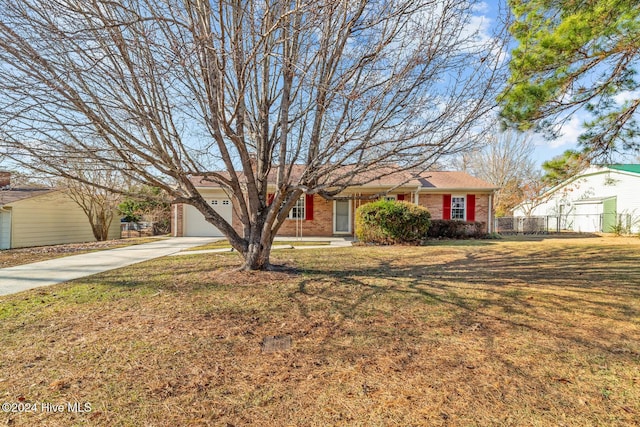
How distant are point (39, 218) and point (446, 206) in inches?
825

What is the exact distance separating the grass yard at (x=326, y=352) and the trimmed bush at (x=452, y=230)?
29.7ft

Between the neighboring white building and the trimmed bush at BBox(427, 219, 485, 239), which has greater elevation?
the neighboring white building

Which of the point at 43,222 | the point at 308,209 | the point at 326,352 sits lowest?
the point at 326,352

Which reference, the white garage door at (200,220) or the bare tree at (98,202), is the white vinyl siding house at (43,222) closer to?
the bare tree at (98,202)

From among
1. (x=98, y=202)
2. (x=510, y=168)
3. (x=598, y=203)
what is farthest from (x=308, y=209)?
(x=510, y=168)

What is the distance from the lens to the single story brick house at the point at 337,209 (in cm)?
1558

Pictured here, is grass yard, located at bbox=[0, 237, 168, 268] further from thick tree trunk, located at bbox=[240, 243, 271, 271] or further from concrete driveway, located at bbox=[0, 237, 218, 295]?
thick tree trunk, located at bbox=[240, 243, 271, 271]

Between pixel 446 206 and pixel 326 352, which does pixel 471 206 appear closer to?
pixel 446 206

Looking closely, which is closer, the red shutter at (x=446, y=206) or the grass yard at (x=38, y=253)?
the grass yard at (x=38, y=253)

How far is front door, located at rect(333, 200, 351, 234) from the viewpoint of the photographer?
15664 millimetres

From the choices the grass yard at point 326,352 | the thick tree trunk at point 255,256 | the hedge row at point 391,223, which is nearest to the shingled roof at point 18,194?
the grass yard at point 326,352

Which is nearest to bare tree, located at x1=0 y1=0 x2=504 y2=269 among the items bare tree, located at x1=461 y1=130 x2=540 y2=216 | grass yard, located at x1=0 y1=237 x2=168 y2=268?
grass yard, located at x1=0 y1=237 x2=168 y2=268

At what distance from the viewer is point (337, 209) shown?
15.7 metres

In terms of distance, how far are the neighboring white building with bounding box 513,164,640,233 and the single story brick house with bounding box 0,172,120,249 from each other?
24.9 meters
